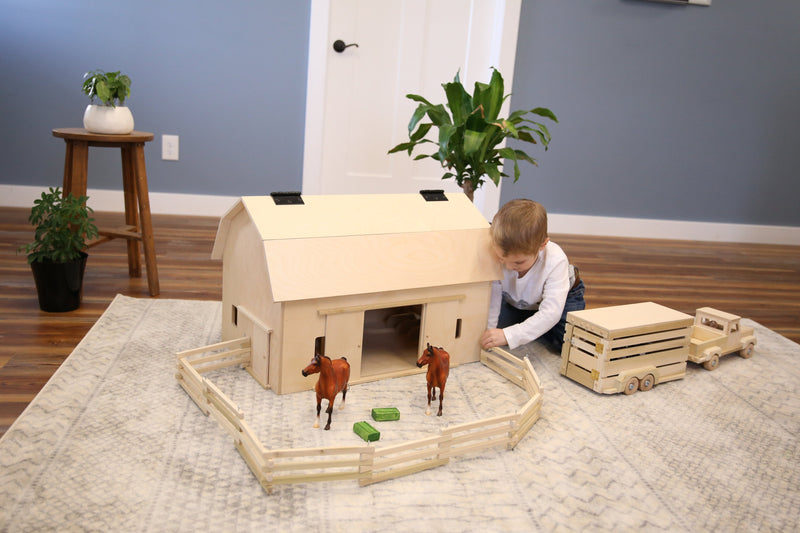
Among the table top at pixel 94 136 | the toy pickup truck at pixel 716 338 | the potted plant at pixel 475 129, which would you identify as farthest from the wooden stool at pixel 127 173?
the toy pickup truck at pixel 716 338

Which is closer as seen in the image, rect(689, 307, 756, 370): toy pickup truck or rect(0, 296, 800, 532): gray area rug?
rect(0, 296, 800, 532): gray area rug

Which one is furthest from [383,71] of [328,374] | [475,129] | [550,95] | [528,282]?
[328,374]

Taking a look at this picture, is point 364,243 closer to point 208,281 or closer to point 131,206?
point 208,281

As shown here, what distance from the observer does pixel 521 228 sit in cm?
197

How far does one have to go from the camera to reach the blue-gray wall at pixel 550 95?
3594 millimetres

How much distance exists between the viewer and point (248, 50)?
374cm

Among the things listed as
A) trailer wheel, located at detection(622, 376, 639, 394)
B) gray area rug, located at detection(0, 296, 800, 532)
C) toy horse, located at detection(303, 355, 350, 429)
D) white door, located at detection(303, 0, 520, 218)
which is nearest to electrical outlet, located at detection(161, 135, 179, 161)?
white door, located at detection(303, 0, 520, 218)

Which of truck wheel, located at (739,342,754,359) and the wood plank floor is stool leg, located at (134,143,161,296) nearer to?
the wood plank floor

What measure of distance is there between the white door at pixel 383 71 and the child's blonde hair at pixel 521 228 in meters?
2.07

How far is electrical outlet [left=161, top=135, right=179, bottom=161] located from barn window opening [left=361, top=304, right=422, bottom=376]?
1.99m

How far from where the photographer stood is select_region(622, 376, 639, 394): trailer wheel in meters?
2.01

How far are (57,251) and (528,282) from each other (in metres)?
1.58

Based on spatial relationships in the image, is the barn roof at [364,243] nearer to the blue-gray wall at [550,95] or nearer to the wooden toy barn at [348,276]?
the wooden toy barn at [348,276]

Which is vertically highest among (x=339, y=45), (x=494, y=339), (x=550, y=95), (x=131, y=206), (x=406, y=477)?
(x=339, y=45)
